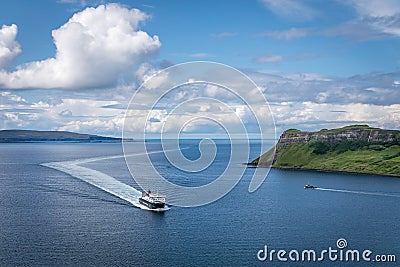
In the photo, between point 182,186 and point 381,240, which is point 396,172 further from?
point 381,240

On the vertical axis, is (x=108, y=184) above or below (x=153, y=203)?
above

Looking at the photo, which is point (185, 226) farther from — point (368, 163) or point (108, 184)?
point (368, 163)

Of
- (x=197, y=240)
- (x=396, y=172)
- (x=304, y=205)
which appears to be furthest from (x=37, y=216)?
(x=396, y=172)

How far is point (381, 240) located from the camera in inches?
2778

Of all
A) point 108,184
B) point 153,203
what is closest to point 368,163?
point 108,184

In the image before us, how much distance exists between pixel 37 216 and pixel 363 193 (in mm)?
81594

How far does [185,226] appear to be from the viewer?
76.7 meters
